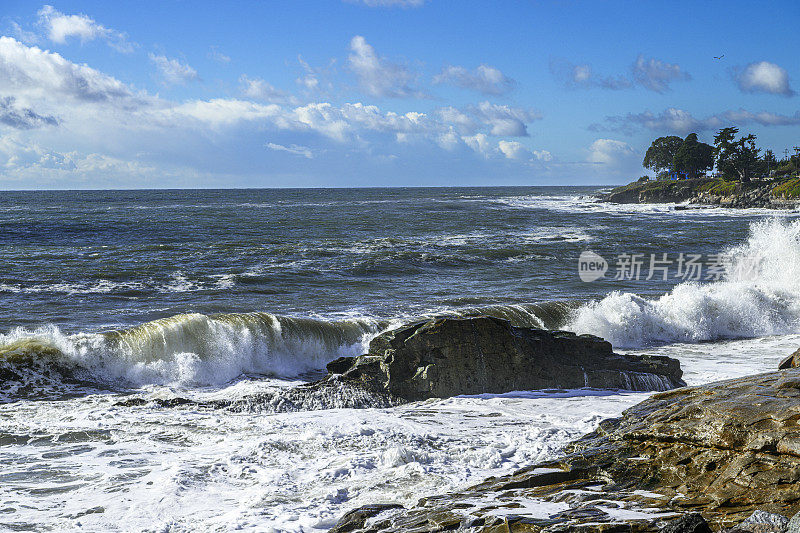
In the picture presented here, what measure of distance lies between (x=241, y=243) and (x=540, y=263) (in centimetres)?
1797

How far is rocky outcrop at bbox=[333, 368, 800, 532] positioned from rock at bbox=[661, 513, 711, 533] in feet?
1.04

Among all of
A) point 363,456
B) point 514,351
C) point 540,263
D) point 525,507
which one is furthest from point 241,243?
point 525,507

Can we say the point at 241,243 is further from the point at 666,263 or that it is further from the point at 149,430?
the point at 149,430

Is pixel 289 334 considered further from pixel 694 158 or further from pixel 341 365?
pixel 694 158

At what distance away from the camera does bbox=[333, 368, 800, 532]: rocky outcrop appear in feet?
16.6

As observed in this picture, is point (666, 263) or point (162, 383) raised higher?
point (666, 263)

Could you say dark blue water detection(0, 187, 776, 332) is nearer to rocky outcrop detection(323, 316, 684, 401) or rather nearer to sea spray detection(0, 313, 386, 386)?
sea spray detection(0, 313, 386, 386)

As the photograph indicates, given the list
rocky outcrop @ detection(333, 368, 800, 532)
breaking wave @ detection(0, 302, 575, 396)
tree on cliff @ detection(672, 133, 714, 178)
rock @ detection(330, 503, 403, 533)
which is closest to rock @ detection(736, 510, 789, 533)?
rocky outcrop @ detection(333, 368, 800, 532)

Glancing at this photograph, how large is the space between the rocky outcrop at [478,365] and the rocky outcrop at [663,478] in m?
3.98

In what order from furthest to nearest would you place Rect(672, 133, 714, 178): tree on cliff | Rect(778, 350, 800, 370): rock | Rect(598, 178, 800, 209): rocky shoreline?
Rect(672, 133, 714, 178): tree on cliff → Rect(598, 178, 800, 209): rocky shoreline → Rect(778, 350, 800, 370): rock

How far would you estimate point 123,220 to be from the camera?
181 ft

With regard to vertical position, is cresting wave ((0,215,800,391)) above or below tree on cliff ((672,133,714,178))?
below

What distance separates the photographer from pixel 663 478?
19.4 feet

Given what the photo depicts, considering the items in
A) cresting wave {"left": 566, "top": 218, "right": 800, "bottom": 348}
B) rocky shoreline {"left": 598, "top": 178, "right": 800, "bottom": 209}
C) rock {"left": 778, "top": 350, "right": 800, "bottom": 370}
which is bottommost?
cresting wave {"left": 566, "top": 218, "right": 800, "bottom": 348}
